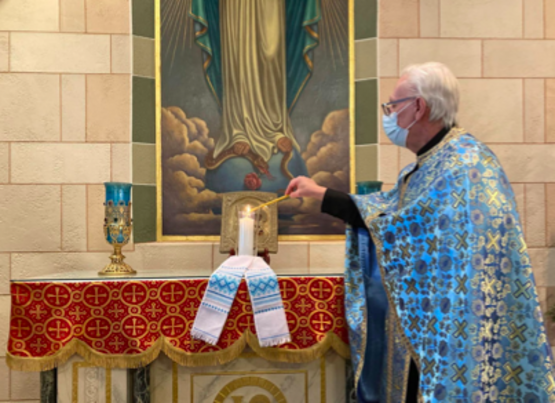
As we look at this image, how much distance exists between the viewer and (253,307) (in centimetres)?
285

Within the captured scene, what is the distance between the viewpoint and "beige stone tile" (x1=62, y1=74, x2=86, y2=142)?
13.0ft

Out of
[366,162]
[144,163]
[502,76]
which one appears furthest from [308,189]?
[502,76]

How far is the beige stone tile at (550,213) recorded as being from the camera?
4.14m

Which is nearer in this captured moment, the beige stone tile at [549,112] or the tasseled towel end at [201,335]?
the tasseled towel end at [201,335]

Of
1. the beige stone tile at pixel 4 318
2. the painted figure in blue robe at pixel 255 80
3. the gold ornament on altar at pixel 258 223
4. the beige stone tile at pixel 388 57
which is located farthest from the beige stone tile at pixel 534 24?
the beige stone tile at pixel 4 318

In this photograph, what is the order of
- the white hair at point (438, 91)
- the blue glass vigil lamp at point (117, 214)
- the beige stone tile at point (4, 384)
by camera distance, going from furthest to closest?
1. the beige stone tile at point (4, 384)
2. the blue glass vigil lamp at point (117, 214)
3. the white hair at point (438, 91)

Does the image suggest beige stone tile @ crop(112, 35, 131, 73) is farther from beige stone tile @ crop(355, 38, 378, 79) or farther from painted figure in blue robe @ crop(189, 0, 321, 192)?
beige stone tile @ crop(355, 38, 378, 79)

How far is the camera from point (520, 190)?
414 cm

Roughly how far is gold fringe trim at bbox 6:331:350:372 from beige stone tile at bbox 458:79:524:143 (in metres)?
2.09

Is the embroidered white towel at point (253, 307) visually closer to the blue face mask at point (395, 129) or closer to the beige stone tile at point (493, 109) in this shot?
the blue face mask at point (395, 129)

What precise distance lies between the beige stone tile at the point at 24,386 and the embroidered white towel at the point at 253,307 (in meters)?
1.71

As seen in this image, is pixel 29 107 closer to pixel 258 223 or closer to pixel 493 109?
pixel 258 223

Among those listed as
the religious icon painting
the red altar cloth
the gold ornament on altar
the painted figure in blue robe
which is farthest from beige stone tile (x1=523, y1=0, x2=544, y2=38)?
the red altar cloth

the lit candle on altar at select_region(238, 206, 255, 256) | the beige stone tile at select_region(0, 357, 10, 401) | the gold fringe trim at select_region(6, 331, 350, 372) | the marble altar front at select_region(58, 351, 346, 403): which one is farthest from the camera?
the beige stone tile at select_region(0, 357, 10, 401)
